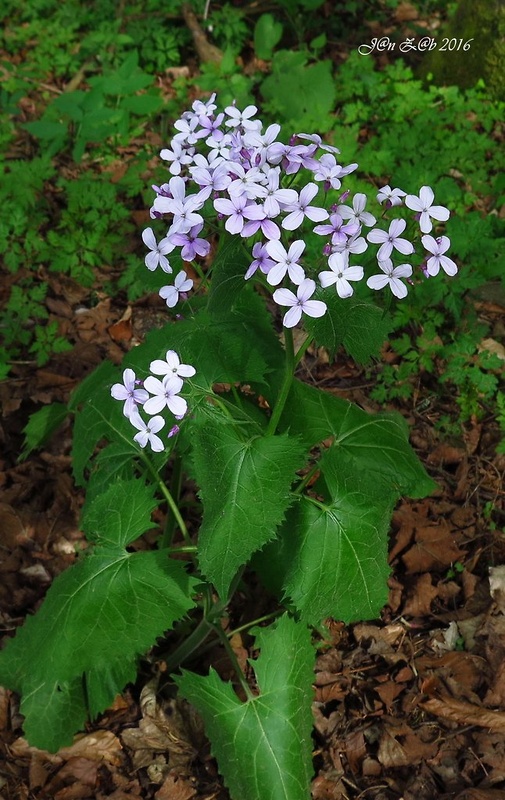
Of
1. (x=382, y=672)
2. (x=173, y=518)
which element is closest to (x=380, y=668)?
(x=382, y=672)

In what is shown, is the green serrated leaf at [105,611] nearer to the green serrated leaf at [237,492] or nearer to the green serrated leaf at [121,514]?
the green serrated leaf at [121,514]

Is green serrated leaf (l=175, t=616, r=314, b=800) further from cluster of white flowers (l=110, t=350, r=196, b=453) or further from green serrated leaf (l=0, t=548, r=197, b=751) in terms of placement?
cluster of white flowers (l=110, t=350, r=196, b=453)

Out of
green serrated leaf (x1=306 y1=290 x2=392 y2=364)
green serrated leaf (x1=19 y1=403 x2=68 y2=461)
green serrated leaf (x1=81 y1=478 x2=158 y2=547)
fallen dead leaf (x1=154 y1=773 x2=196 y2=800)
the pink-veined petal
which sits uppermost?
the pink-veined petal

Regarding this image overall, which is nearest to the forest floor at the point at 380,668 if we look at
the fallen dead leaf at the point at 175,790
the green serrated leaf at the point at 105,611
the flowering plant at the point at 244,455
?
the fallen dead leaf at the point at 175,790

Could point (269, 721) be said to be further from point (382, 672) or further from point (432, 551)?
point (432, 551)

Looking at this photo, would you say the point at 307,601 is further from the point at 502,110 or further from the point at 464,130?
the point at 502,110

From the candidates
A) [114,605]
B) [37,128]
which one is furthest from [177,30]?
[114,605]

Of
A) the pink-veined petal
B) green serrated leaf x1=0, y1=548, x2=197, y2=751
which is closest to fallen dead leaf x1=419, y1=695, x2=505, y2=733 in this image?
green serrated leaf x1=0, y1=548, x2=197, y2=751
